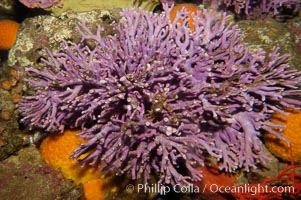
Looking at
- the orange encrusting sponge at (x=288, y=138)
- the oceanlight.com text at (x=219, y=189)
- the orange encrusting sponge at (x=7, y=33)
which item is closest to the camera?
the orange encrusting sponge at (x=288, y=138)

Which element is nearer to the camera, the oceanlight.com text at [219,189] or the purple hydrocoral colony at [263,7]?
the oceanlight.com text at [219,189]

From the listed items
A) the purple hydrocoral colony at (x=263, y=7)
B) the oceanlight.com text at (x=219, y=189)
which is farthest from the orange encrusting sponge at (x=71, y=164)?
the purple hydrocoral colony at (x=263, y=7)

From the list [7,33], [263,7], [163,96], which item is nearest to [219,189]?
[163,96]

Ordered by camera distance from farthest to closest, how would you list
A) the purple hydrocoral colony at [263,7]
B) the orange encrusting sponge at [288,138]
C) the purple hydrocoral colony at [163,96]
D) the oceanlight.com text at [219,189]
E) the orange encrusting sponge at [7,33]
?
the purple hydrocoral colony at [263,7]
the orange encrusting sponge at [7,33]
the oceanlight.com text at [219,189]
the orange encrusting sponge at [288,138]
the purple hydrocoral colony at [163,96]

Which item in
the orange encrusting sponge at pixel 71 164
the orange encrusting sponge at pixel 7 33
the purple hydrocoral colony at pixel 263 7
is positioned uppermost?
the purple hydrocoral colony at pixel 263 7

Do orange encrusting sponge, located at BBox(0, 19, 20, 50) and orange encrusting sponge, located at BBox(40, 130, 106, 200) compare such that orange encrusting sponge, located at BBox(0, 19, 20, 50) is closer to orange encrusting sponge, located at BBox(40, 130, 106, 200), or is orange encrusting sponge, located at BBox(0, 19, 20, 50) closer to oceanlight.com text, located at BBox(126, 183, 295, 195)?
orange encrusting sponge, located at BBox(40, 130, 106, 200)

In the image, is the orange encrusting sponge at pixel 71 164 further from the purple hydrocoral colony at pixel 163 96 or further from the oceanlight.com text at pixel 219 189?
the oceanlight.com text at pixel 219 189

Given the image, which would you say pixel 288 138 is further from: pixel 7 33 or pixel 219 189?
pixel 7 33

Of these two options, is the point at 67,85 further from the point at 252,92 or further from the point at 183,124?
the point at 252,92
